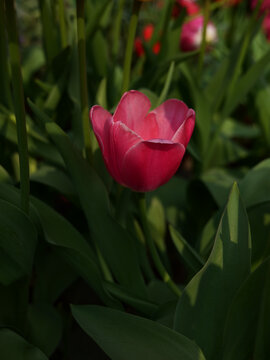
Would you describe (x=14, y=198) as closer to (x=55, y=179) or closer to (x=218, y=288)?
(x=55, y=179)

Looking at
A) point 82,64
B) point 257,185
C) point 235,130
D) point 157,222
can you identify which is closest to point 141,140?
point 82,64

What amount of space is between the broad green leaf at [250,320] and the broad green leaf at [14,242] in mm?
277

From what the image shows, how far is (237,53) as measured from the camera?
110 cm

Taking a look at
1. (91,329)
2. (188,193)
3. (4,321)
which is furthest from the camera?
(188,193)

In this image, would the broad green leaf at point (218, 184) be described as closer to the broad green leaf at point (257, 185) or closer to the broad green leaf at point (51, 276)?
the broad green leaf at point (257, 185)

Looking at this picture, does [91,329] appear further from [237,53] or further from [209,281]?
[237,53]

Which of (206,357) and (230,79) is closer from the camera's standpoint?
(206,357)

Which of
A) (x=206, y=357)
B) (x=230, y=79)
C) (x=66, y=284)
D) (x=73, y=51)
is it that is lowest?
(x=66, y=284)

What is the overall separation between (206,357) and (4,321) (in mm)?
327

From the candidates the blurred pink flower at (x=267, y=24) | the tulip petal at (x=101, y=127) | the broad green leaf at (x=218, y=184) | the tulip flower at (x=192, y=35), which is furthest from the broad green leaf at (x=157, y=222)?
the blurred pink flower at (x=267, y=24)

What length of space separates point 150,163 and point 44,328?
0.38m

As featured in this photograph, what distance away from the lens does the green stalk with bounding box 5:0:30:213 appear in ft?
1.58

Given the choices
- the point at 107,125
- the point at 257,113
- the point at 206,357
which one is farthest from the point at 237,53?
the point at 206,357

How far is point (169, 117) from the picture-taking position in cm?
63
